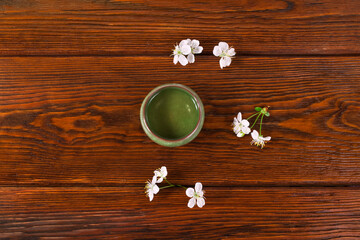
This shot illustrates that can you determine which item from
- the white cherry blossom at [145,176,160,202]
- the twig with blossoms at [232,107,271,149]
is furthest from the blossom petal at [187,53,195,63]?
the white cherry blossom at [145,176,160,202]

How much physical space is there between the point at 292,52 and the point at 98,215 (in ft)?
1.86

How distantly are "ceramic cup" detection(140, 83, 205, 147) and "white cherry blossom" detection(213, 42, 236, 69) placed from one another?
11cm

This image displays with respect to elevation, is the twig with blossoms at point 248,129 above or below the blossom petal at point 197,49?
below

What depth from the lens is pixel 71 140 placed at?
64cm

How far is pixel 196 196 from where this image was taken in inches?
24.5

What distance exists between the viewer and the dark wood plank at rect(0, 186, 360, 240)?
634 millimetres

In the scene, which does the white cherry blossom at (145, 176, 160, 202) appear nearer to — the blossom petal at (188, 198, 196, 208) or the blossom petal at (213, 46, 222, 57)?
the blossom petal at (188, 198, 196, 208)

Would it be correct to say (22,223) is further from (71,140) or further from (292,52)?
(292,52)

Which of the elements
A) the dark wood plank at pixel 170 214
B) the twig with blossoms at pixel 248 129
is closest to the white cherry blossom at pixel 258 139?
the twig with blossoms at pixel 248 129

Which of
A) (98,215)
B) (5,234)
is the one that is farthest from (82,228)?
(5,234)

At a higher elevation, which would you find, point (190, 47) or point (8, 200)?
point (190, 47)

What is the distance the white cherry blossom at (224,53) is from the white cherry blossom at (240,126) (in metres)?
0.12

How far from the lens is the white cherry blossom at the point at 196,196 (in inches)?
24.3

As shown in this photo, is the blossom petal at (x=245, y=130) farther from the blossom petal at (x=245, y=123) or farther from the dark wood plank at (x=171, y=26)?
the dark wood plank at (x=171, y=26)
